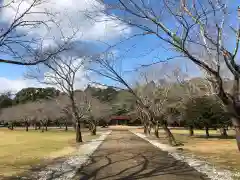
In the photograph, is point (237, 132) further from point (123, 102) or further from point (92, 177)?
point (123, 102)

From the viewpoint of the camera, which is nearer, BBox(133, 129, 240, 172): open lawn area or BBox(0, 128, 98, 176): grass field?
BBox(0, 128, 98, 176): grass field

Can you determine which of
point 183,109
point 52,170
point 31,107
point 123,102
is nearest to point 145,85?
point 183,109

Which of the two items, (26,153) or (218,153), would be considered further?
(26,153)

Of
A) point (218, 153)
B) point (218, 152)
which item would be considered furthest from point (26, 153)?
point (218, 152)

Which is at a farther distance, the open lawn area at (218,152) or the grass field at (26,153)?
the open lawn area at (218,152)

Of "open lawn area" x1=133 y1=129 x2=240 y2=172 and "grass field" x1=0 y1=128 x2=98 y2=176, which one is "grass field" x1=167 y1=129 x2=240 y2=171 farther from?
"grass field" x1=0 y1=128 x2=98 y2=176

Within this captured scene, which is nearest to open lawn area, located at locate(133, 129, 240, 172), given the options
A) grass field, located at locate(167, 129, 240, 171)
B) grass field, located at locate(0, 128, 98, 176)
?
grass field, located at locate(167, 129, 240, 171)

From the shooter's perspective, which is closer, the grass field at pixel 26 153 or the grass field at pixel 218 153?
the grass field at pixel 26 153

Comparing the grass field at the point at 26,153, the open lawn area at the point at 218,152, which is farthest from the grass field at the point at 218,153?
the grass field at the point at 26,153

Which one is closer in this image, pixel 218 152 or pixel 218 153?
pixel 218 153

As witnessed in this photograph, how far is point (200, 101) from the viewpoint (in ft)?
141

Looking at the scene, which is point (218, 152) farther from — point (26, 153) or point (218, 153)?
point (26, 153)

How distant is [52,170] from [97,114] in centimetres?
5758

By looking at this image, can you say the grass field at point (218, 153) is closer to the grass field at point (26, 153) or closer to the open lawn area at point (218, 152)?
the open lawn area at point (218, 152)
